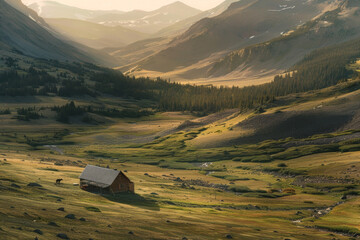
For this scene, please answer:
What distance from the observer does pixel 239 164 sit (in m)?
163

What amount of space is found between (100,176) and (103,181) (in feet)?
6.12

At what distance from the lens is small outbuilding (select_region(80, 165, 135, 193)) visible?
80856 millimetres

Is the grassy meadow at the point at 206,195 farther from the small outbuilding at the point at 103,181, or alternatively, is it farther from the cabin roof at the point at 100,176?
the cabin roof at the point at 100,176

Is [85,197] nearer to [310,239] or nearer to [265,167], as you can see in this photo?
[310,239]

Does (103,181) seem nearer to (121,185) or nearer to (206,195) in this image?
(121,185)

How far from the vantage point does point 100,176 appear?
8275 cm

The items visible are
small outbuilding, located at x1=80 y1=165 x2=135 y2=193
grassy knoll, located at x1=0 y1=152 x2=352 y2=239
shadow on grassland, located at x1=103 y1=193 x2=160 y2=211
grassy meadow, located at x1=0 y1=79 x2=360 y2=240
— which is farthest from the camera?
small outbuilding, located at x1=80 y1=165 x2=135 y2=193

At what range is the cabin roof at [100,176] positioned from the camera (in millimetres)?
80875

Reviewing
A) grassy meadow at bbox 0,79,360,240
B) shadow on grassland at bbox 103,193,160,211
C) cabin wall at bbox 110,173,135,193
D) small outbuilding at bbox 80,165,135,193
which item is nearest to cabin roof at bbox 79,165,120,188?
small outbuilding at bbox 80,165,135,193

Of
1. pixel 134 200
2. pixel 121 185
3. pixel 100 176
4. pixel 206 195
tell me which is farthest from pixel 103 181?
pixel 206 195

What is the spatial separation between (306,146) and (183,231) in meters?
132

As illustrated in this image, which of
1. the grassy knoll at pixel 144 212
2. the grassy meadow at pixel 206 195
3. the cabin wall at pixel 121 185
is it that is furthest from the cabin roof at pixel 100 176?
the grassy meadow at pixel 206 195

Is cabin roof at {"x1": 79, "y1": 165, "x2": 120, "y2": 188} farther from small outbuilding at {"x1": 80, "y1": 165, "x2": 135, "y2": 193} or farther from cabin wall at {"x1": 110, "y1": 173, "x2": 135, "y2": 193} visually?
cabin wall at {"x1": 110, "y1": 173, "x2": 135, "y2": 193}

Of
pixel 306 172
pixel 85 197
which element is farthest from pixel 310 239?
pixel 306 172
